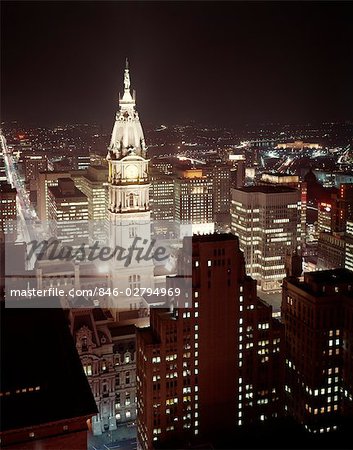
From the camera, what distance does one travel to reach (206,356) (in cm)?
2050

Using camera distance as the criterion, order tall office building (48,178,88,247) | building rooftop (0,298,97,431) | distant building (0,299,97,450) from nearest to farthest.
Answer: distant building (0,299,97,450)
building rooftop (0,298,97,431)
tall office building (48,178,88,247)

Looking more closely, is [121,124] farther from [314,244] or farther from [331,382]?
[314,244]

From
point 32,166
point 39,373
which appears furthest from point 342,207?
point 32,166

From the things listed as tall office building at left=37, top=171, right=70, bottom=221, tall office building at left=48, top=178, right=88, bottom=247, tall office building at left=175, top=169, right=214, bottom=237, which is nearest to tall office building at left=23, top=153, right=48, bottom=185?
tall office building at left=37, top=171, right=70, bottom=221

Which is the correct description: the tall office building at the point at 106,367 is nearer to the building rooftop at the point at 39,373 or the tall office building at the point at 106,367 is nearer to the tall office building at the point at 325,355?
the tall office building at the point at 325,355

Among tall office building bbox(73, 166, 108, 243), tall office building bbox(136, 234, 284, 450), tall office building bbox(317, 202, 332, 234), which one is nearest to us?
tall office building bbox(136, 234, 284, 450)

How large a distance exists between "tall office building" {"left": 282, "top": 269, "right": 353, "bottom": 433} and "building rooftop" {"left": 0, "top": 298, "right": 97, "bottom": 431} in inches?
450

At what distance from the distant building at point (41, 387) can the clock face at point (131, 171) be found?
14.8m

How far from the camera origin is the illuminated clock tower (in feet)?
95.2

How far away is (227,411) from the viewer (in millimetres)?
21016

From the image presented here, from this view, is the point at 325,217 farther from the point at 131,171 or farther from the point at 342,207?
the point at 131,171

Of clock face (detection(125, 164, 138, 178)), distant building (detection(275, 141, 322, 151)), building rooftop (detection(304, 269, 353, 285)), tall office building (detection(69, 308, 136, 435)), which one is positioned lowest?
tall office building (detection(69, 308, 136, 435))

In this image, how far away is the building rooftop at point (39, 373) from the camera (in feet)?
42.9

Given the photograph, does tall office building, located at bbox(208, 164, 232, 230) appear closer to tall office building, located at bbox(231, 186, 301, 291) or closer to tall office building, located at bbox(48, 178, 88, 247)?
tall office building, located at bbox(48, 178, 88, 247)
